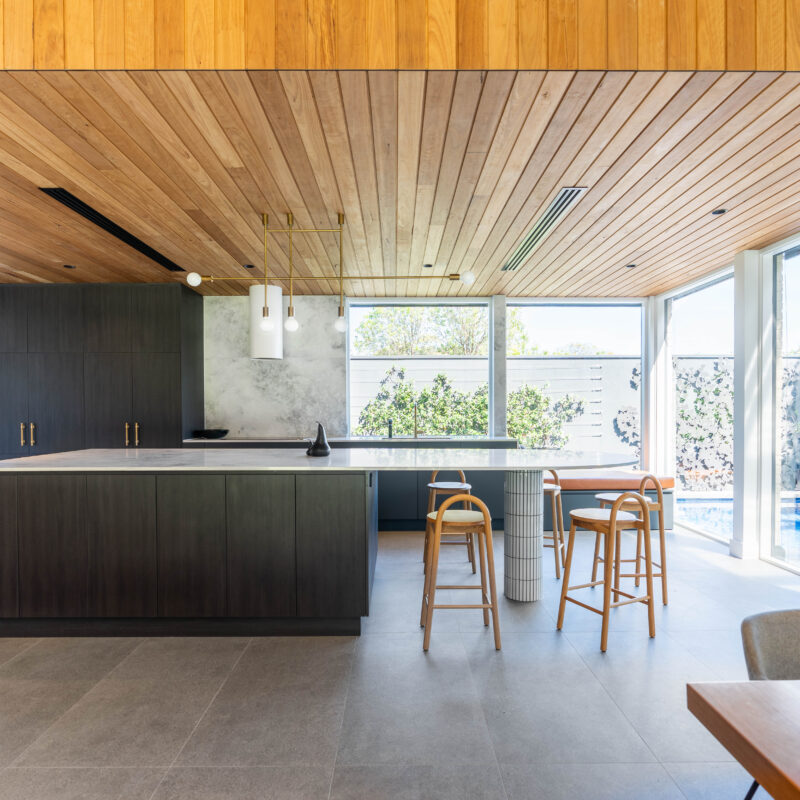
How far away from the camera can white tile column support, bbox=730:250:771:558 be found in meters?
4.69

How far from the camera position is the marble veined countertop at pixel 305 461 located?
3.20 metres

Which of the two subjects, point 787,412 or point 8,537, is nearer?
point 8,537

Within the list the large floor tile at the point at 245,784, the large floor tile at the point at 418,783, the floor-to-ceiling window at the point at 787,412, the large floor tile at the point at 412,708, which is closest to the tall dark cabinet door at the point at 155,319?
the large floor tile at the point at 412,708

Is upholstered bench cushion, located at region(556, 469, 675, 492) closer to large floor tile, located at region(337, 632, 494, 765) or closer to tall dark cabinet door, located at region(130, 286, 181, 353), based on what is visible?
large floor tile, located at region(337, 632, 494, 765)

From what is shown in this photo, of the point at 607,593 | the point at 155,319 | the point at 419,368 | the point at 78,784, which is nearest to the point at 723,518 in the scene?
the point at 607,593

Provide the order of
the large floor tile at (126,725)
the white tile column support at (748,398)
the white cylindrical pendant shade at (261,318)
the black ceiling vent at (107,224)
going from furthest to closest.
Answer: the white tile column support at (748,398), the white cylindrical pendant shade at (261,318), the black ceiling vent at (107,224), the large floor tile at (126,725)

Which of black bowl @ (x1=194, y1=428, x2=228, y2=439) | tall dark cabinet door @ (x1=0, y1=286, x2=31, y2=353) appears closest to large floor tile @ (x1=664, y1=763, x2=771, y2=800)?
black bowl @ (x1=194, y1=428, x2=228, y2=439)

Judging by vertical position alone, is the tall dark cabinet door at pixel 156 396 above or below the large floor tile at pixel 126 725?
above

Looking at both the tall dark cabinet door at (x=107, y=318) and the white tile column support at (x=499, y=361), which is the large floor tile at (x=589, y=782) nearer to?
the white tile column support at (x=499, y=361)

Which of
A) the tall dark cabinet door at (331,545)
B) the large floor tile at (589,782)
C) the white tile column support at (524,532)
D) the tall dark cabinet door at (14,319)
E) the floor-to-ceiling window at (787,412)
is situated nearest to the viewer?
the large floor tile at (589,782)

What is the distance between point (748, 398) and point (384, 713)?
4085mm

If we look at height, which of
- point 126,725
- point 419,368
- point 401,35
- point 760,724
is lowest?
point 126,725

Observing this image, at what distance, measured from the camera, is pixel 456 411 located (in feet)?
22.5

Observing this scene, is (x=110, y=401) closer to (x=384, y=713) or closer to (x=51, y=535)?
(x=51, y=535)
